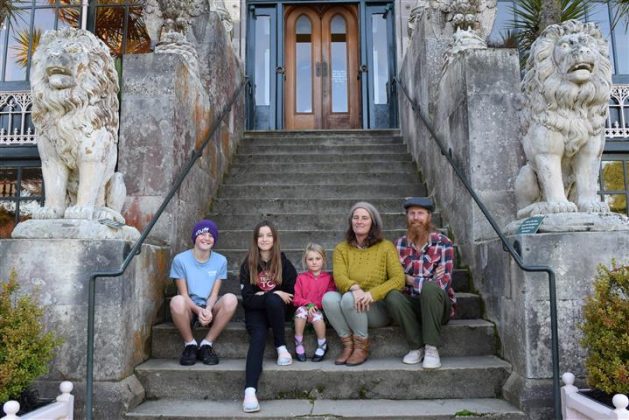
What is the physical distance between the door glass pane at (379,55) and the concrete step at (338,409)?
6.74 meters

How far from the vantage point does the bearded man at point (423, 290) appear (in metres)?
3.35

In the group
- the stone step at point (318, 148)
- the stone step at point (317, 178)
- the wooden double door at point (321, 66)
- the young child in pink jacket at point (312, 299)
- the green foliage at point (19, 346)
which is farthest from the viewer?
the wooden double door at point (321, 66)

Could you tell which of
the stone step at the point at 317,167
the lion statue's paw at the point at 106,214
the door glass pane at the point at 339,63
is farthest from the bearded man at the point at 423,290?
the door glass pane at the point at 339,63

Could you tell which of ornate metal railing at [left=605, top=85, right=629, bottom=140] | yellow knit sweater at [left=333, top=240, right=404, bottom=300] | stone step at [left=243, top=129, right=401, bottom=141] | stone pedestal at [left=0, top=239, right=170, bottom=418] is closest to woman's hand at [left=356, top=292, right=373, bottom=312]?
yellow knit sweater at [left=333, top=240, right=404, bottom=300]

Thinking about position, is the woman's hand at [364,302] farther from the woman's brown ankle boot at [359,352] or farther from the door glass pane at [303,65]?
the door glass pane at [303,65]

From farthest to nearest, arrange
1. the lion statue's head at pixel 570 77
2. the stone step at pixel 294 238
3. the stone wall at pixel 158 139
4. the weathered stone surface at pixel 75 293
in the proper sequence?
the stone step at pixel 294 238 < the stone wall at pixel 158 139 < the lion statue's head at pixel 570 77 < the weathered stone surface at pixel 75 293

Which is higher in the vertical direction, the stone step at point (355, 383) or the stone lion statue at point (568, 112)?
the stone lion statue at point (568, 112)

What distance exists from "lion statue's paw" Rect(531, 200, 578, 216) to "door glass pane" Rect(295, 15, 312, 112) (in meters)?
6.59

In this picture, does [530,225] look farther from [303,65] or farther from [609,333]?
[303,65]

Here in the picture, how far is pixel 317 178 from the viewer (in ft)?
20.0

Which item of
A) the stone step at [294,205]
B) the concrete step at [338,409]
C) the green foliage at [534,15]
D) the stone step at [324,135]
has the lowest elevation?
the concrete step at [338,409]

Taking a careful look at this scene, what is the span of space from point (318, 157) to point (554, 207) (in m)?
3.65

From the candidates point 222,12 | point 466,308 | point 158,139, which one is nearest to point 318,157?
point 222,12

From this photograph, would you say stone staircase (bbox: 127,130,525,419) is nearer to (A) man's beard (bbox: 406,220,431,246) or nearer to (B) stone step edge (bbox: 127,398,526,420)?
(B) stone step edge (bbox: 127,398,526,420)
